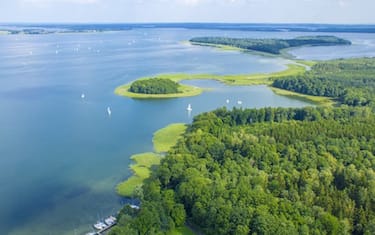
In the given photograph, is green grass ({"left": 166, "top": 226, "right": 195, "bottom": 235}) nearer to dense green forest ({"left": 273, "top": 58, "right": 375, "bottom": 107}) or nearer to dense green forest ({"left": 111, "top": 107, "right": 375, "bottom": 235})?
dense green forest ({"left": 111, "top": 107, "right": 375, "bottom": 235})

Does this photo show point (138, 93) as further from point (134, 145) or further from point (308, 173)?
point (308, 173)

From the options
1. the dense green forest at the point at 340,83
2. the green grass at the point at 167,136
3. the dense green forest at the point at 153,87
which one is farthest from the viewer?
the dense green forest at the point at 153,87

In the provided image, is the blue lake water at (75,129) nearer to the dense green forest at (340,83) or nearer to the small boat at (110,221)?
the small boat at (110,221)


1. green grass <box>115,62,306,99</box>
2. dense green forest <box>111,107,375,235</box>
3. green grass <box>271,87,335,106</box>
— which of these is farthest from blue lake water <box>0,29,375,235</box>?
dense green forest <box>111,107,375,235</box>

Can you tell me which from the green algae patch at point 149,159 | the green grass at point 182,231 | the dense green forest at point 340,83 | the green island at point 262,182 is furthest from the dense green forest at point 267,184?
the dense green forest at point 340,83

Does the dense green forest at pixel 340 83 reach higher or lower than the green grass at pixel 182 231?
higher

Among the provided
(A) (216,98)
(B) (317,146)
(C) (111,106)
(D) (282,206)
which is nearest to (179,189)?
(D) (282,206)

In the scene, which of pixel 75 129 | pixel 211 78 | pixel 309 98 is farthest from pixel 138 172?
pixel 211 78
